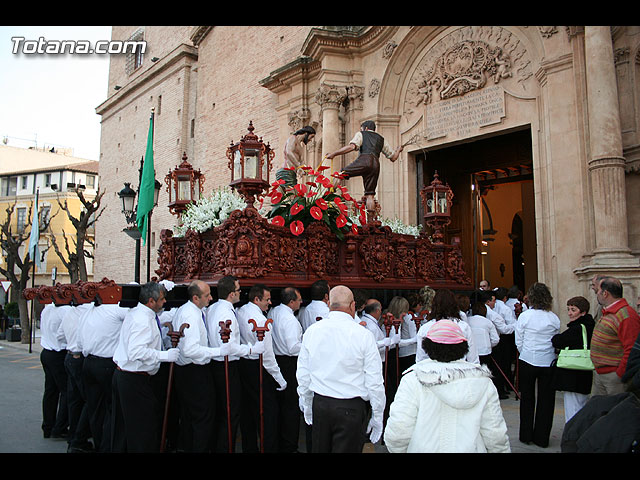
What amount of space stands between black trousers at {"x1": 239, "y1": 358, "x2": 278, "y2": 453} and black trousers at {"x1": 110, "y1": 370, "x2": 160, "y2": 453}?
3.49ft

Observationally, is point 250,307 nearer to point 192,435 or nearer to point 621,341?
point 192,435

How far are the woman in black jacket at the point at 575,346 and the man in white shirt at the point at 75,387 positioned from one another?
547 cm

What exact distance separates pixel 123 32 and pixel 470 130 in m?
30.1

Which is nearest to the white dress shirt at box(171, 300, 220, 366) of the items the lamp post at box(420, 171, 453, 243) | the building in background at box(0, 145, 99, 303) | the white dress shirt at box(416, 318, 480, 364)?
the white dress shirt at box(416, 318, 480, 364)

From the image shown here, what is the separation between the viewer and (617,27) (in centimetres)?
1092

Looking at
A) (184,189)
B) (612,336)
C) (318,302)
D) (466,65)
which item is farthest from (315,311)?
(466,65)

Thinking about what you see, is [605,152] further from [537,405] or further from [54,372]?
[54,372]

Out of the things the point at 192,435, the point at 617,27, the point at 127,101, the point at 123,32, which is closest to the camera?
the point at 192,435

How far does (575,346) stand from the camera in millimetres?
6004

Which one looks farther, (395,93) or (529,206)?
(529,206)

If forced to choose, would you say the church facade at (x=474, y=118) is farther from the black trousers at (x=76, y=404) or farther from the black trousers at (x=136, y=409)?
the black trousers at (x=136, y=409)

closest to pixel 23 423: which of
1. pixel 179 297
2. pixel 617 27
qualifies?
pixel 179 297

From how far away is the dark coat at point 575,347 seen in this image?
600 cm

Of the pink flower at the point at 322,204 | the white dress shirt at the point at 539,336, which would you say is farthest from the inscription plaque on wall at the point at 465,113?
the white dress shirt at the point at 539,336
